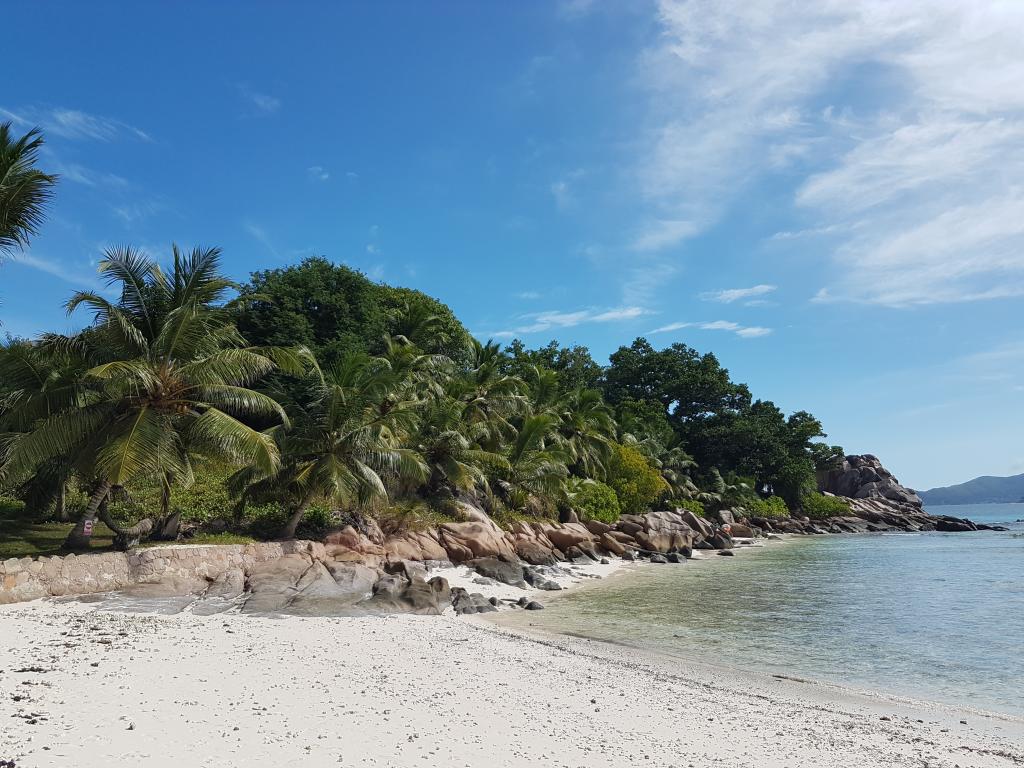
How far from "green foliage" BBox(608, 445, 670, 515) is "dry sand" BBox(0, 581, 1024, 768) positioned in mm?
31280

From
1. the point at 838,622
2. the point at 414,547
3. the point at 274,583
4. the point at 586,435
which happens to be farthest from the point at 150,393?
the point at 586,435

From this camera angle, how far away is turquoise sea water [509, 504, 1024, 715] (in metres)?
10.4

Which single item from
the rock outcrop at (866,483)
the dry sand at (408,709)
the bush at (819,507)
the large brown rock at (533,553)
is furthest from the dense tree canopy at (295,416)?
the rock outcrop at (866,483)

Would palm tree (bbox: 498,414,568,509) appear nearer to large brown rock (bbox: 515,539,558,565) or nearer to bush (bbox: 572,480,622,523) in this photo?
bush (bbox: 572,480,622,523)

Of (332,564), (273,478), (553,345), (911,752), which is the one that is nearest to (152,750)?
(911,752)

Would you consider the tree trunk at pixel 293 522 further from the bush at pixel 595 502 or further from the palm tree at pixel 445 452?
the bush at pixel 595 502

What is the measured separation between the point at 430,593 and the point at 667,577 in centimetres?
1197

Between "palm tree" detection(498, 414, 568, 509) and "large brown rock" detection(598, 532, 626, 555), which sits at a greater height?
"palm tree" detection(498, 414, 568, 509)

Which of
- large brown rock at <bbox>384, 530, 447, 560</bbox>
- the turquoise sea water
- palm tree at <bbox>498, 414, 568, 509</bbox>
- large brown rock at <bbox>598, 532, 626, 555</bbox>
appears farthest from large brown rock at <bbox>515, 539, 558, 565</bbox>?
large brown rock at <bbox>598, 532, 626, 555</bbox>

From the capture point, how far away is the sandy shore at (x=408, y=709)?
5.65 m

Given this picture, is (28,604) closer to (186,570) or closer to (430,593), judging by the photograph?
(186,570)

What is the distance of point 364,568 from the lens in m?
16.4

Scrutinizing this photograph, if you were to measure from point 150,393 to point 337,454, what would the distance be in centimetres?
571

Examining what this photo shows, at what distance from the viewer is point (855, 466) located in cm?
8794
